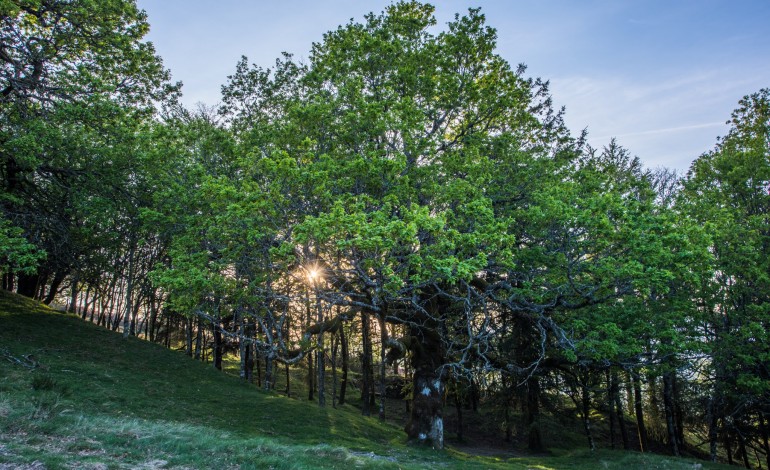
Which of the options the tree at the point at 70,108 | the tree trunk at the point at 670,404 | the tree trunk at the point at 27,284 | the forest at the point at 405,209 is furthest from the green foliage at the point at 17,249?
the tree trunk at the point at 670,404

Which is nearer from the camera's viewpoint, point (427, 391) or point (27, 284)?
point (427, 391)

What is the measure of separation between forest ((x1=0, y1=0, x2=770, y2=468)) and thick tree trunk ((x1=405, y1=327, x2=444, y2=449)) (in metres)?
0.09

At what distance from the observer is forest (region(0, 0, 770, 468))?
1482 cm

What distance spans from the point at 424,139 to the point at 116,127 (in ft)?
46.2

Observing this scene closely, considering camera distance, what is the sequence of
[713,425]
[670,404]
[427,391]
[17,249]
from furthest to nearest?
[670,404] < [713,425] < [427,391] < [17,249]

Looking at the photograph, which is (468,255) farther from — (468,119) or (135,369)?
(135,369)

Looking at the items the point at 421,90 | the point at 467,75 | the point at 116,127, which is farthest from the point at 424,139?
the point at 116,127

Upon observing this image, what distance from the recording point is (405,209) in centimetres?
1301

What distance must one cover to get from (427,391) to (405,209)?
34.8 feet

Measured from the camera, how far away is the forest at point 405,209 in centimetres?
1482

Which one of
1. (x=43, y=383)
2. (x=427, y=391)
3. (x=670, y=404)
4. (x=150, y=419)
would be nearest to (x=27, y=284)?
(x=43, y=383)

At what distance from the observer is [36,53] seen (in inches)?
742

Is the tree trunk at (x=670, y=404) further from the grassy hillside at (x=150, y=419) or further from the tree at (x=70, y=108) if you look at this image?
the tree at (x=70, y=108)

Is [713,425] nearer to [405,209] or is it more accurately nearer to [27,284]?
[405,209]
